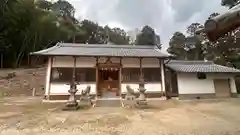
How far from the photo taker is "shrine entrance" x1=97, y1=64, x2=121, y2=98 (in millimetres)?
14398

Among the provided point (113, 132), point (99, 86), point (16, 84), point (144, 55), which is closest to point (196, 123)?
point (113, 132)

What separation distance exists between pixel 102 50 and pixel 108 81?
8.38 ft

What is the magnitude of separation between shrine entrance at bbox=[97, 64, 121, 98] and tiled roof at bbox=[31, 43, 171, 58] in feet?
3.45

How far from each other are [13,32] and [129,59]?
20.3 m

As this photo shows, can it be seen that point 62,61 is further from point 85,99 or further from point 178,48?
point 178,48

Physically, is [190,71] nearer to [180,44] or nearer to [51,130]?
[51,130]

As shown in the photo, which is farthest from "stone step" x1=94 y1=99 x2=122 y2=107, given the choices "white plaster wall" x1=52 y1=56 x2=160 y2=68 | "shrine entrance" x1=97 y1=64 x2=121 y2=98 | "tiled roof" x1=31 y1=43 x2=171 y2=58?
"tiled roof" x1=31 y1=43 x2=171 y2=58

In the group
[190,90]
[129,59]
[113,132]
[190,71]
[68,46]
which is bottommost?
[113,132]

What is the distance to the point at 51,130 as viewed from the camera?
6.31m

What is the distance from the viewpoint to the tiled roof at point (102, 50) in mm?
14177

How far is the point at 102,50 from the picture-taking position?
52.4ft

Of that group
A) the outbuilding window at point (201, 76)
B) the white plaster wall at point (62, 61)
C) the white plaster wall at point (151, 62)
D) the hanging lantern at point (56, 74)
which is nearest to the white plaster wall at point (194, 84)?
the outbuilding window at point (201, 76)

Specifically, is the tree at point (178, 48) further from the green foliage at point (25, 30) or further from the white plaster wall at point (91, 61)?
the white plaster wall at point (91, 61)

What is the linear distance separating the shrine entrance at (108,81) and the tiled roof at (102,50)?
1.05 meters
